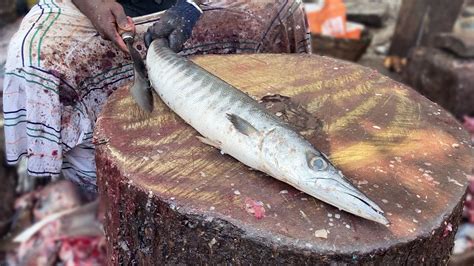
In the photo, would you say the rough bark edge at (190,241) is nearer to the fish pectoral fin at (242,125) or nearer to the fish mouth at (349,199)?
the fish mouth at (349,199)

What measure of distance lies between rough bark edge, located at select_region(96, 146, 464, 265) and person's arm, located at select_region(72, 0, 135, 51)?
30.9 inches

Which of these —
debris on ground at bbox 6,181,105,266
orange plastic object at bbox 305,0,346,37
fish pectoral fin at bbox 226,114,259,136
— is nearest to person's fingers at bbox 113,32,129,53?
fish pectoral fin at bbox 226,114,259,136

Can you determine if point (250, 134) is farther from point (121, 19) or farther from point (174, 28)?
point (121, 19)

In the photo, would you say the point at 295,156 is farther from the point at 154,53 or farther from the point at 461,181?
the point at 154,53

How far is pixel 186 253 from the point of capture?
1736 mm

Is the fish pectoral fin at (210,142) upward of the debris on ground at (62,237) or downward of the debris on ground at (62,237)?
upward

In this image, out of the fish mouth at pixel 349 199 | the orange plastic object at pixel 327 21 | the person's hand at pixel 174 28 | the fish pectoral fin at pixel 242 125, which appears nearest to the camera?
Result: the fish mouth at pixel 349 199

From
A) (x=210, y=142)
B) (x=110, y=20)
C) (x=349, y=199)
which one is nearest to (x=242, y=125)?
(x=210, y=142)

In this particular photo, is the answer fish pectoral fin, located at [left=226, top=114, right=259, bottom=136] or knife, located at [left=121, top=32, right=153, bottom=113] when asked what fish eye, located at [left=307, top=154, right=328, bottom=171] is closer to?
fish pectoral fin, located at [left=226, top=114, right=259, bottom=136]

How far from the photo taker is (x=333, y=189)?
156 centimetres

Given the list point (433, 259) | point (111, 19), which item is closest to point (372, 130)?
→ point (433, 259)

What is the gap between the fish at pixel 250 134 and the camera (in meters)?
1.57

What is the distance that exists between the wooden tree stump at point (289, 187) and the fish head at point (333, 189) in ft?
0.17

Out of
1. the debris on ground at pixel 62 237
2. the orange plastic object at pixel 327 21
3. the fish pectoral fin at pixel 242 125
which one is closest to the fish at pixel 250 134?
the fish pectoral fin at pixel 242 125
